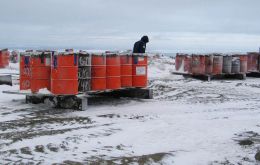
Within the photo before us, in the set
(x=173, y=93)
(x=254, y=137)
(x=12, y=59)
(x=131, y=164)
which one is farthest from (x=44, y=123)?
(x=12, y=59)

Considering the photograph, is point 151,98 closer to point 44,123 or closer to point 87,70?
point 87,70

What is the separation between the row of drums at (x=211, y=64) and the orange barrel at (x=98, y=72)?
9.46m

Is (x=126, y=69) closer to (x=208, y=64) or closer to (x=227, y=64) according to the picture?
(x=208, y=64)

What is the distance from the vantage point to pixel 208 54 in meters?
19.6

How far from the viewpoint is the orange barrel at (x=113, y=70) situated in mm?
10953

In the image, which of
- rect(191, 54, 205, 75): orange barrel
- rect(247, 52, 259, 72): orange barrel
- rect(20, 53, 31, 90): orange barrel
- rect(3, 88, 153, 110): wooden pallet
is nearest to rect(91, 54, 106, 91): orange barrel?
rect(3, 88, 153, 110): wooden pallet

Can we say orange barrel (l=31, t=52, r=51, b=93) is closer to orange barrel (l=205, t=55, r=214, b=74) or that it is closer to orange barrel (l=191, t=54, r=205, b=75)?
orange barrel (l=191, t=54, r=205, b=75)

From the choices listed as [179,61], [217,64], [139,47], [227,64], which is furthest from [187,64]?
[139,47]

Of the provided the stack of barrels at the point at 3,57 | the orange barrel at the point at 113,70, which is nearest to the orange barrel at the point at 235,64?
the orange barrel at the point at 113,70

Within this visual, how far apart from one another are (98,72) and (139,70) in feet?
5.86

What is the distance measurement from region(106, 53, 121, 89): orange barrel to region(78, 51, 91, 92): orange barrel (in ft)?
2.13

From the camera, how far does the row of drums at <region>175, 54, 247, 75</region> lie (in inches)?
763

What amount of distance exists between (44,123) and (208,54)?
42.2 feet

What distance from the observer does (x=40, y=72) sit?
34.1 ft
